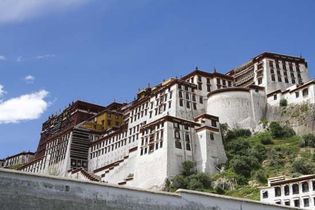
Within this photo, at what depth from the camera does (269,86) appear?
220ft

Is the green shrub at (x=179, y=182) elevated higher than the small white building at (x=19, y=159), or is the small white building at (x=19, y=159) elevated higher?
the small white building at (x=19, y=159)

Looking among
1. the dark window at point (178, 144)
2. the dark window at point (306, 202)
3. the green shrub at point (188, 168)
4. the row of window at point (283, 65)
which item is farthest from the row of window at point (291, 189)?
the row of window at point (283, 65)

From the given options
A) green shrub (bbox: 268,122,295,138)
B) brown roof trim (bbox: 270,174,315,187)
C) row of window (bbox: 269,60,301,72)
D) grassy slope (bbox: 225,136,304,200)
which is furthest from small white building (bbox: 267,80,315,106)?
brown roof trim (bbox: 270,174,315,187)

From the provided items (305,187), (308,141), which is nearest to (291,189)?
(305,187)

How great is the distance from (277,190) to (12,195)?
95.2ft

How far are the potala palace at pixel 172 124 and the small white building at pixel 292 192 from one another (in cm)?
1169

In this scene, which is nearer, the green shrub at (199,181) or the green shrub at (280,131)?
the green shrub at (199,181)

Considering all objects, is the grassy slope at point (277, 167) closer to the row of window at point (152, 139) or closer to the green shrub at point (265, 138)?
the green shrub at point (265, 138)

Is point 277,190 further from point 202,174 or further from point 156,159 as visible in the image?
point 156,159

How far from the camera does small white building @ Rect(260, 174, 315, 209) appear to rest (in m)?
39.5

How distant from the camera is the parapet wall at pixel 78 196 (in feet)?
55.7

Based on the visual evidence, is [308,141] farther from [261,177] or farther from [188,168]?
[188,168]

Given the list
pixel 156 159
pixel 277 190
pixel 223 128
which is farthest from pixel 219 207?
pixel 223 128

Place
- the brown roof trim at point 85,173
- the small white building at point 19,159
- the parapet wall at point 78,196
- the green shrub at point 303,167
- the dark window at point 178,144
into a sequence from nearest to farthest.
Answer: the parapet wall at point 78,196 → the green shrub at point 303,167 → the dark window at point 178,144 → the brown roof trim at point 85,173 → the small white building at point 19,159
